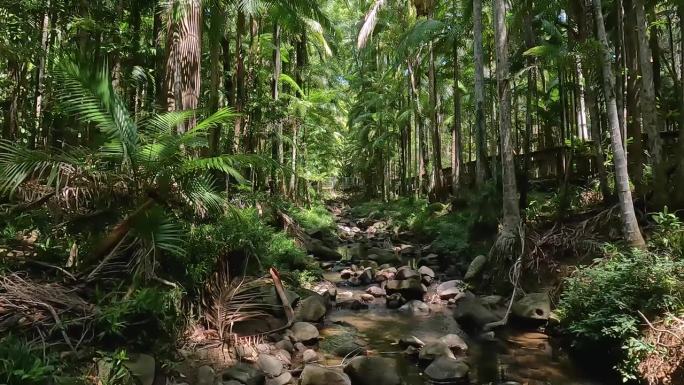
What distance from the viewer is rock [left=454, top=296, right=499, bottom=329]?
9227 mm

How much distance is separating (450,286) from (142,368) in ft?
27.0

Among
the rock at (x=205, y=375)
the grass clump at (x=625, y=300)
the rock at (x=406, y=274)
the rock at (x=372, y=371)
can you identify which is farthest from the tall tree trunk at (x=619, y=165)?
the rock at (x=205, y=375)

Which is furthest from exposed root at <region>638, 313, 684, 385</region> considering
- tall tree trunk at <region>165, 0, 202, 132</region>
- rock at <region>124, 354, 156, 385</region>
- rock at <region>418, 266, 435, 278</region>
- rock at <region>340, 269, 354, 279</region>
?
rock at <region>340, 269, 354, 279</region>

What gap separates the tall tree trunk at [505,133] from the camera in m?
11.0

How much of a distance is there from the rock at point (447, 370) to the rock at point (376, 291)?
15.9ft

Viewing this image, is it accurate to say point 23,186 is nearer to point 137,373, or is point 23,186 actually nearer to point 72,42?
point 137,373

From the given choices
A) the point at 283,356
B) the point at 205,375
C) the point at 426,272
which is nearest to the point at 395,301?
the point at 426,272

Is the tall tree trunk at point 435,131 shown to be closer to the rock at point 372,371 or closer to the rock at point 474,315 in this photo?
the rock at point 474,315

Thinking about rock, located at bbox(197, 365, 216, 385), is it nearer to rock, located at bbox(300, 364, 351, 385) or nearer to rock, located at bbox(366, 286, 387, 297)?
rock, located at bbox(300, 364, 351, 385)

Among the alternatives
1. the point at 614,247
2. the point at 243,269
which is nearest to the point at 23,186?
the point at 243,269

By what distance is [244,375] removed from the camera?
6195 millimetres

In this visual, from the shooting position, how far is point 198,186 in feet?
21.5

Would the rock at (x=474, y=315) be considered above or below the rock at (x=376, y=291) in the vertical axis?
below

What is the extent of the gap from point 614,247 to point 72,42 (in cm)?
1369
